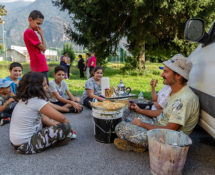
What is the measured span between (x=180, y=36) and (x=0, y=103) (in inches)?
481

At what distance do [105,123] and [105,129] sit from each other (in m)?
0.13

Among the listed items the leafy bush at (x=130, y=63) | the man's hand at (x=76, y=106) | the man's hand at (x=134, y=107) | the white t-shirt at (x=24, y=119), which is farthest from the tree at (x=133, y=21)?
the white t-shirt at (x=24, y=119)

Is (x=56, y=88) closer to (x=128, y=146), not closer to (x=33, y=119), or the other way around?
(x=33, y=119)

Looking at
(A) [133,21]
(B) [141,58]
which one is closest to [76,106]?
(A) [133,21]

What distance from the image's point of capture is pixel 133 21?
10578mm

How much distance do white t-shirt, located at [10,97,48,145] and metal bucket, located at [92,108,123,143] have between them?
0.84 meters

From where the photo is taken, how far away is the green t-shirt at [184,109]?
212 centimetres

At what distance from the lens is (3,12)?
13094mm

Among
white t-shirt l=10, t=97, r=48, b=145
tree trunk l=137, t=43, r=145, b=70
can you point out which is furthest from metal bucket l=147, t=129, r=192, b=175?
tree trunk l=137, t=43, r=145, b=70

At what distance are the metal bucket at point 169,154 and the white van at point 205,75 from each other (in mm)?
366

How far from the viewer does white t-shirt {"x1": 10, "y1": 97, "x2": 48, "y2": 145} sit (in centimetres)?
246

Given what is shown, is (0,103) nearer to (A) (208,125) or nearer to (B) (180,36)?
(A) (208,125)

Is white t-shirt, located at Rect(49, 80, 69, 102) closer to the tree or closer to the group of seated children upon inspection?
the group of seated children

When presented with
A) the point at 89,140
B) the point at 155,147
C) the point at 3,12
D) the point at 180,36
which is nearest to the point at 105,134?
the point at 89,140
